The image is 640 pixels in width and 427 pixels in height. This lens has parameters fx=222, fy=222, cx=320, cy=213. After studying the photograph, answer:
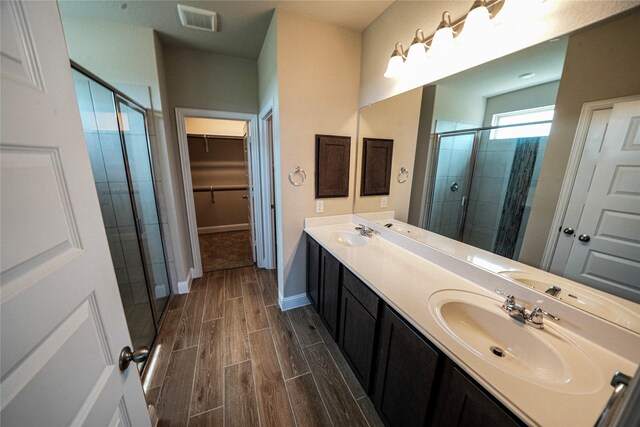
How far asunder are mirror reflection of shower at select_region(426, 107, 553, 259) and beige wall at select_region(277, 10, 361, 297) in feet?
3.14

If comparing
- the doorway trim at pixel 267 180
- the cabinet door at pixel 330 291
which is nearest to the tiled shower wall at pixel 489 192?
the cabinet door at pixel 330 291

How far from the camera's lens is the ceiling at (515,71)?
920 mm

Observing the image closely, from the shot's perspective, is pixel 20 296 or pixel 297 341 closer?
pixel 20 296

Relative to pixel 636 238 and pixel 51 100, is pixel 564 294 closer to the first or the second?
pixel 636 238

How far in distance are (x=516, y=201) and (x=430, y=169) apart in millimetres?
586

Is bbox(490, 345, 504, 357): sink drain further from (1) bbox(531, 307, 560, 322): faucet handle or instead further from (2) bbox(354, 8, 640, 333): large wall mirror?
(2) bbox(354, 8, 640, 333): large wall mirror

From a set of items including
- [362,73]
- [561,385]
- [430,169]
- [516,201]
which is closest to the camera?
[561,385]

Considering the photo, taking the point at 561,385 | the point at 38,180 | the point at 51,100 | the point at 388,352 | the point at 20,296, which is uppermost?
the point at 51,100

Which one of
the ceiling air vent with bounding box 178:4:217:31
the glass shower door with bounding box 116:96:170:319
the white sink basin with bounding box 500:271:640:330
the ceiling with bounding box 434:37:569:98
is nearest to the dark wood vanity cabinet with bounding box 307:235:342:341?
the white sink basin with bounding box 500:271:640:330

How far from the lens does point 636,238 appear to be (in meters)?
0.75

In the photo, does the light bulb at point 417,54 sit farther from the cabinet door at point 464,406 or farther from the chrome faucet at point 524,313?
the cabinet door at point 464,406

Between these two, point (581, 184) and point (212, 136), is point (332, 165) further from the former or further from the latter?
point (212, 136)

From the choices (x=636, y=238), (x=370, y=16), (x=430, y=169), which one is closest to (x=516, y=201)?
(x=636, y=238)

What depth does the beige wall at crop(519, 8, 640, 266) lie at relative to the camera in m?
0.74
